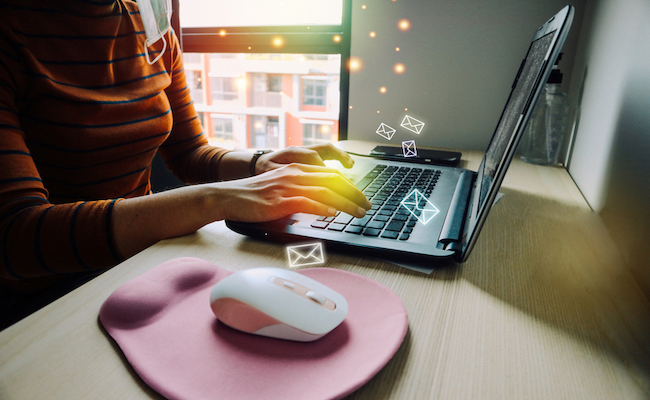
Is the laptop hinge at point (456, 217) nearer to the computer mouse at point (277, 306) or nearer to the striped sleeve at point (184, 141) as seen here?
the computer mouse at point (277, 306)

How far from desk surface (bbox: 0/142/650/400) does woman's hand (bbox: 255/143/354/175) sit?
0.87 ft

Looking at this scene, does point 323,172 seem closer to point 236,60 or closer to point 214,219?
point 214,219

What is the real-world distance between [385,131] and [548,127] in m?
0.52

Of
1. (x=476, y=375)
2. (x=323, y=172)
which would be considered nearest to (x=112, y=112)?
(x=323, y=172)

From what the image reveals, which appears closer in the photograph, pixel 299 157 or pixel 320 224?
pixel 320 224

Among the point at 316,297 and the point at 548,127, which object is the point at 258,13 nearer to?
the point at 548,127

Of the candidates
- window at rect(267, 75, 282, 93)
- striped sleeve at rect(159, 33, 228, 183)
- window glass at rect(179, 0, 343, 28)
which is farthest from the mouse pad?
window at rect(267, 75, 282, 93)

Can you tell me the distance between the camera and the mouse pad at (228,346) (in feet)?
0.89

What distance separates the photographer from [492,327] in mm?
352

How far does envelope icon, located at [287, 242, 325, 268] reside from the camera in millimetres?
468

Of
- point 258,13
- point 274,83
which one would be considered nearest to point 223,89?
point 274,83

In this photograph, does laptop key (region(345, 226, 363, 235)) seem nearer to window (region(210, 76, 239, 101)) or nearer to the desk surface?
the desk surface

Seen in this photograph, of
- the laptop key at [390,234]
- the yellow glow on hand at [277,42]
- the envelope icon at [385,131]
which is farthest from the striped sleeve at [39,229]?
the yellow glow on hand at [277,42]

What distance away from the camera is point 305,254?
488mm
